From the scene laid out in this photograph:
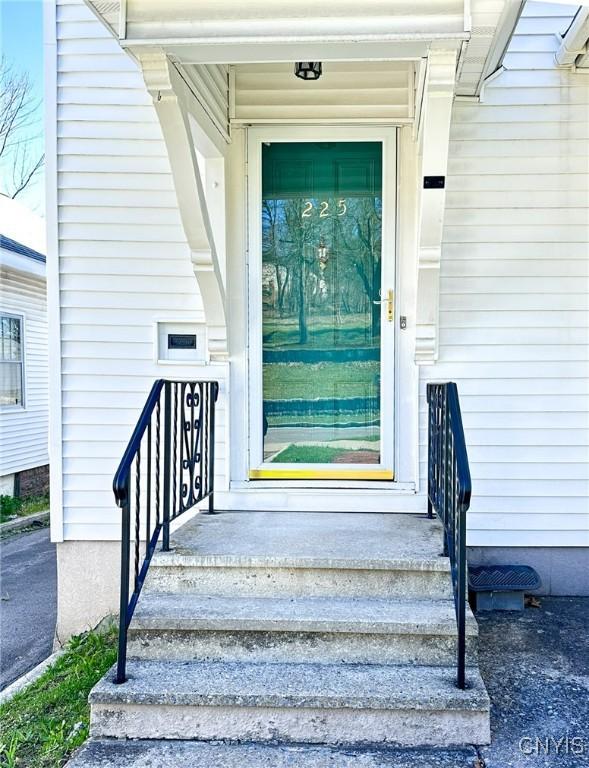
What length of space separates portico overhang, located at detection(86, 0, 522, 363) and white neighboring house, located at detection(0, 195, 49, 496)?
478cm

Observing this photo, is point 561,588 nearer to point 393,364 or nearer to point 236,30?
point 393,364

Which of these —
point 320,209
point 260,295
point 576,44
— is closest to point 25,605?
point 260,295

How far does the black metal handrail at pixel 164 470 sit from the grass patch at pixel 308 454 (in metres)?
0.45

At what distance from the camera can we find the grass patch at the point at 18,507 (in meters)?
6.70

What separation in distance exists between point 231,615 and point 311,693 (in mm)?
417

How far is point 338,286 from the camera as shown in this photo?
10.7ft

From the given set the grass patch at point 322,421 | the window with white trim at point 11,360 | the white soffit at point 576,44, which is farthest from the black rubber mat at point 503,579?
the window with white trim at point 11,360

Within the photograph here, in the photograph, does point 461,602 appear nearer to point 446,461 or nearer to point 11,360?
point 446,461

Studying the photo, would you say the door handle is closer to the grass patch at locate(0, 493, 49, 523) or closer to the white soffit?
the white soffit

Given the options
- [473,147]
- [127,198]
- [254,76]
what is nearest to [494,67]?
[473,147]

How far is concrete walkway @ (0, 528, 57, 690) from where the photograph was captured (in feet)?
10.6

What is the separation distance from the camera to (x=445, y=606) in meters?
2.19

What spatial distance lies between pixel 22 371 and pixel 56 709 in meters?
5.96

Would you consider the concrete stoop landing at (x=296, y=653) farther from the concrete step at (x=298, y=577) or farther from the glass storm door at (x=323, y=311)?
the glass storm door at (x=323, y=311)
